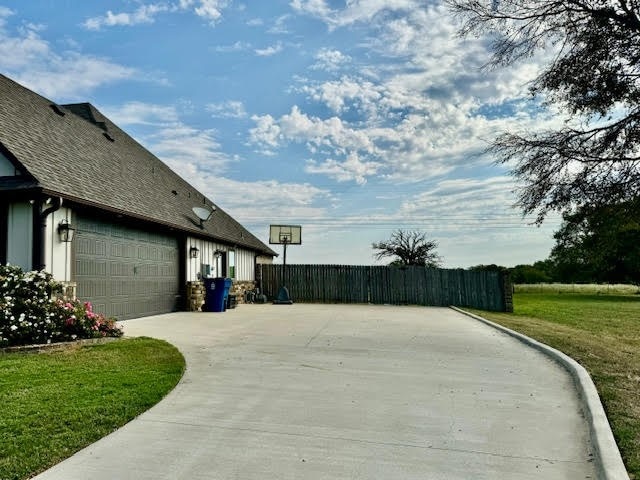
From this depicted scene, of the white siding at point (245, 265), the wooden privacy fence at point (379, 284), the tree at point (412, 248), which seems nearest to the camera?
the white siding at point (245, 265)

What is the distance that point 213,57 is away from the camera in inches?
460

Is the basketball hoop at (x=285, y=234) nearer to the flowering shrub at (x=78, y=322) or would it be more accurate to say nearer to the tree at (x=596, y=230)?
the flowering shrub at (x=78, y=322)

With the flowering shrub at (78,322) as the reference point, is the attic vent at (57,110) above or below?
above

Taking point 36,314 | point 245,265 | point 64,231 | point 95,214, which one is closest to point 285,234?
point 245,265

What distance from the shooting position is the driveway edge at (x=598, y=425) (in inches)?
113

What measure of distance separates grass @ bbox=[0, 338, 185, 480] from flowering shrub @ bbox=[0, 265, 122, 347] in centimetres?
49

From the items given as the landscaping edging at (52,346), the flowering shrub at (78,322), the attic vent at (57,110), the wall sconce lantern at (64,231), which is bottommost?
the landscaping edging at (52,346)

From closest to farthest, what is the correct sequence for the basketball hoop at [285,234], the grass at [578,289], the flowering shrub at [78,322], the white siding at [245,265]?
the flowering shrub at [78,322], the white siding at [245,265], the basketball hoop at [285,234], the grass at [578,289]

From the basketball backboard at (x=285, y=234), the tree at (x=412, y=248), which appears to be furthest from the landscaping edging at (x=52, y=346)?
the tree at (x=412, y=248)

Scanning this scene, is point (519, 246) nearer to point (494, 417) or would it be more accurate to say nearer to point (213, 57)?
point (213, 57)

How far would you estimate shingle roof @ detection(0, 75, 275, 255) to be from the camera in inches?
357

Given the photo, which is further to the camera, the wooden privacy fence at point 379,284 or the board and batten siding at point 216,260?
the wooden privacy fence at point 379,284

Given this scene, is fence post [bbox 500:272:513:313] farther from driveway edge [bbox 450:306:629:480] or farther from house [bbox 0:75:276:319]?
driveway edge [bbox 450:306:629:480]

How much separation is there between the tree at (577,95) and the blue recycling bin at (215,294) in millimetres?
9426
